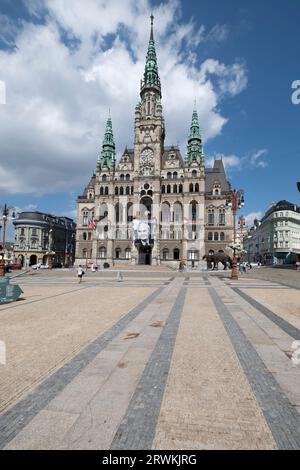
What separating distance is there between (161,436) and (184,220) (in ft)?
196

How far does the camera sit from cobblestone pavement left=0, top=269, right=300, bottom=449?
10.9 feet

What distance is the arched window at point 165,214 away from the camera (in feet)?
211

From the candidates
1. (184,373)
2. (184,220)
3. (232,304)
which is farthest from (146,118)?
(184,373)

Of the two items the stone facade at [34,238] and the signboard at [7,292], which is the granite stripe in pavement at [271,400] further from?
the stone facade at [34,238]

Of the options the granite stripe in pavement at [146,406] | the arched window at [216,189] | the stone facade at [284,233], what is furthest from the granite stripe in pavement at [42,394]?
the stone facade at [284,233]

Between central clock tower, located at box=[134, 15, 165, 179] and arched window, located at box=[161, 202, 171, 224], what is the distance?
7872 millimetres

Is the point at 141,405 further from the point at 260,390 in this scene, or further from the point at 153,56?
the point at 153,56

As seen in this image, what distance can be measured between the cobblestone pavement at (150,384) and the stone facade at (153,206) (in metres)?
53.7

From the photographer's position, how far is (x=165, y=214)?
64562 mm

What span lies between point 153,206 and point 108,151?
23098 mm

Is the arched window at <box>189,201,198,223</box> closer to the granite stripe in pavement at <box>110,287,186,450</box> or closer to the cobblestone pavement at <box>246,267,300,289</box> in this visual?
the cobblestone pavement at <box>246,267,300,289</box>

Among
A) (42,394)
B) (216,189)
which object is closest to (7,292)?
(42,394)

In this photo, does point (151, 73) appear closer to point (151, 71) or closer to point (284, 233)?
point (151, 71)
